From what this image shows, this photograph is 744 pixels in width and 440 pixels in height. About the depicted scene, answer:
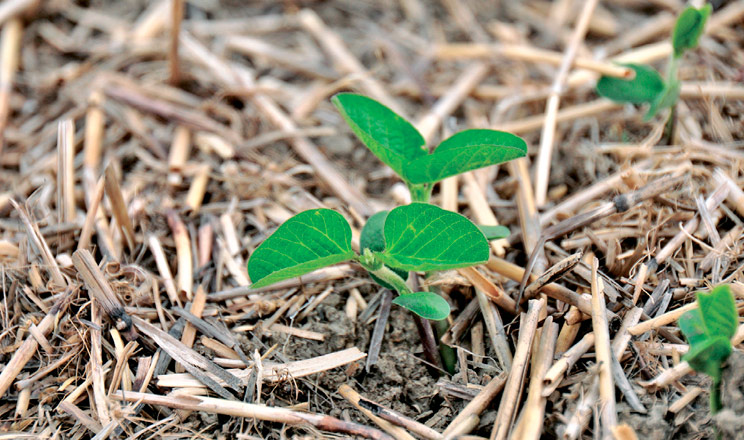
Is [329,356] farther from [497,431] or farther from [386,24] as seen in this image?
[386,24]

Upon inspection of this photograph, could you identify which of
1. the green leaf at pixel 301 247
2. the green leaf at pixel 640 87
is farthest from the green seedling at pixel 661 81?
the green leaf at pixel 301 247

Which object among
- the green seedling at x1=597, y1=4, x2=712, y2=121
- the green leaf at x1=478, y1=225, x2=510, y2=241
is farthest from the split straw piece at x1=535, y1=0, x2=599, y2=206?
the green leaf at x1=478, y1=225, x2=510, y2=241

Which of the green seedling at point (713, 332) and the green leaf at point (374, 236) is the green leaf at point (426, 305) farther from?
the green seedling at point (713, 332)

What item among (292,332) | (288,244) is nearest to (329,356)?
(292,332)

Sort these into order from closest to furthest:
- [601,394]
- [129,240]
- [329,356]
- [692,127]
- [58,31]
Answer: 1. [601,394]
2. [329,356]
3. [129,240]
4. [692,127]
5. [58,31]

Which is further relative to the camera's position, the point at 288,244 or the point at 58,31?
the point at 58,31

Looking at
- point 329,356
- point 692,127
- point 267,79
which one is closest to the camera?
point 329,356
